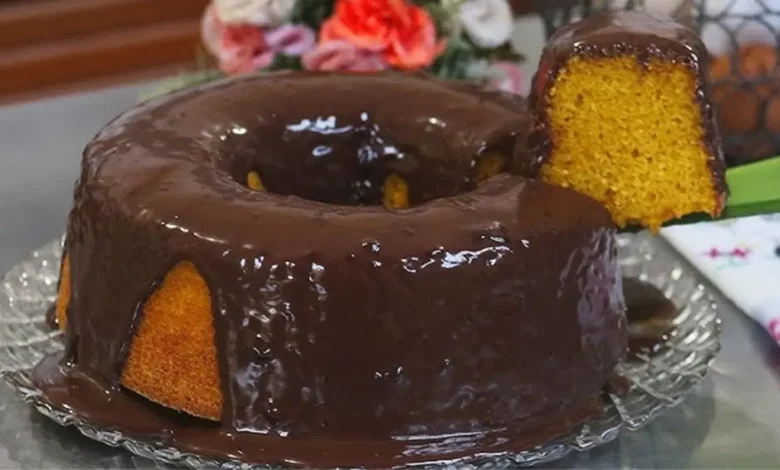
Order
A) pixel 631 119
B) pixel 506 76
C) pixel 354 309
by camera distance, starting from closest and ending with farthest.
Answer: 1. pixel 354 309
2. pixel 631 119
3. pixel 506 76

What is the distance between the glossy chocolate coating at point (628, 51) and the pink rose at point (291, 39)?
575mm

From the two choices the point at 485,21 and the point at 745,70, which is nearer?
the point at 745,70

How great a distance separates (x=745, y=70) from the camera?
151cm

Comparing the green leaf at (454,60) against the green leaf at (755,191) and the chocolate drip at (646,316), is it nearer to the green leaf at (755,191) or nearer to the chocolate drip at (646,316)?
the chocolate drip at (646,316)

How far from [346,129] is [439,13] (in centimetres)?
43

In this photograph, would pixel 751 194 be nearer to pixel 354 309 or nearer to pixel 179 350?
pixel 354 309

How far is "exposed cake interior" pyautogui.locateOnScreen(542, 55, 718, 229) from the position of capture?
3.41 ft

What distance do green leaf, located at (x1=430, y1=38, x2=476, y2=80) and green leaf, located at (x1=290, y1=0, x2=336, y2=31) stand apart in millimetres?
161

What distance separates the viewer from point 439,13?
5.34ft

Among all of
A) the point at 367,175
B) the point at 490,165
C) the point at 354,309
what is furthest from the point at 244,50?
the point at 354,309

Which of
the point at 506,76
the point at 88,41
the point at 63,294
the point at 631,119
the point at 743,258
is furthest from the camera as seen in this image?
the point at 88,41

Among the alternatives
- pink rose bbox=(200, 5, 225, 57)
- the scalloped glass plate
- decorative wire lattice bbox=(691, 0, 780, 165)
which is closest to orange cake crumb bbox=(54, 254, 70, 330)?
the scalloped glass plate

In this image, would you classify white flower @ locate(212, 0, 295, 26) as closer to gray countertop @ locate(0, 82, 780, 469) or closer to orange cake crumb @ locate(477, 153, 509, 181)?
gray countertop @ locate(0, 82, 780, 469)

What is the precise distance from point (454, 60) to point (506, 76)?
10 cm
